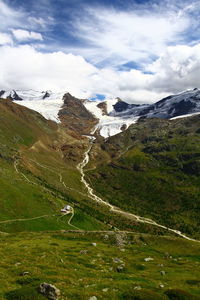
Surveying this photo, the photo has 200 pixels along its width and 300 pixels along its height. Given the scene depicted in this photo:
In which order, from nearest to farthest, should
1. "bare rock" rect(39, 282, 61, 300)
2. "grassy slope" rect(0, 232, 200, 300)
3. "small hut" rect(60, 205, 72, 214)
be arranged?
"bare rock" rect(39, 282, 61, 300), "grassy slope" rect(0, 232, 200, 300), "small hut" rect(60, 205, 72, 214)

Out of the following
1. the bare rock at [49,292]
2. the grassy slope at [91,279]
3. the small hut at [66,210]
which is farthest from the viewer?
the small hut at [66,210]

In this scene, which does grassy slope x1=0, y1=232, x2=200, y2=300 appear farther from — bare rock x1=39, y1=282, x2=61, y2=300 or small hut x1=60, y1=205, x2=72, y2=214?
small hut x1=60, y1=205, x2=72, y2=214

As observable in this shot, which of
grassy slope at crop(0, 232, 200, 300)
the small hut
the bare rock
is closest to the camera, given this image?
the bare rock

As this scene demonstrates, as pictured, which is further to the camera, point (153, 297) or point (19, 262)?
point (19, 262)

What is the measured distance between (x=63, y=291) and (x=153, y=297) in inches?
360

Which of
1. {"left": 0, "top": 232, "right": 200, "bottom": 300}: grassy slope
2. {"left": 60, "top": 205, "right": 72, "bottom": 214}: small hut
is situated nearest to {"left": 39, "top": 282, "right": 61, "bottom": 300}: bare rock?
{"left": 0, "top": 232, "right": 200, "bottom": 300}: grassy slope

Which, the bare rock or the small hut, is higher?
the bare rock

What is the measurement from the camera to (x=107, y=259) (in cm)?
6119

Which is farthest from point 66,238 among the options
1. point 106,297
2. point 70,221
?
point 106,297

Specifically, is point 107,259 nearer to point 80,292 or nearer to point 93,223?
point 80,292

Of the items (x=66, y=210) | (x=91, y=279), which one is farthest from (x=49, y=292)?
(x=66, y=210)

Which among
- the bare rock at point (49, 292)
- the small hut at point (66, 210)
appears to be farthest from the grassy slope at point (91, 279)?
the small hut at point (66, 210)

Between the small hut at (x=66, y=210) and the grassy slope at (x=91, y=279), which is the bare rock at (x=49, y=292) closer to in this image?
the grassy slope at (x=91, y=279)

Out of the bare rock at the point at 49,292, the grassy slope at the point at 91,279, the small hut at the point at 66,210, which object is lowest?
the small hut at the point at 66,210
